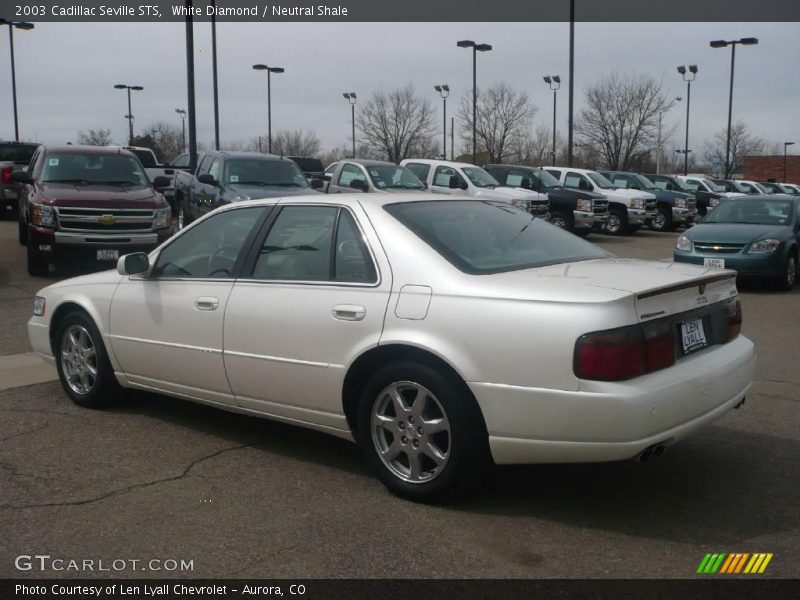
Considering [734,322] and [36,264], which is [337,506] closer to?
[734,322]

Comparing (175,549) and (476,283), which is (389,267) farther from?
(175,549)

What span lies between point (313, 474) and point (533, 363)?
1.59 meters

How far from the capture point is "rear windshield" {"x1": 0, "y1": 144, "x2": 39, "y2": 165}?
2334cm

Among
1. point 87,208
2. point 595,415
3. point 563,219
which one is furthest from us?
point 563,219

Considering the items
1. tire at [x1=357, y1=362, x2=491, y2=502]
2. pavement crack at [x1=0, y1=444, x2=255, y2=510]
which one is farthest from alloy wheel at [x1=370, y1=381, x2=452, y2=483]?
pavement crack at [x1=0, y1=444, x2=255, y2=510]

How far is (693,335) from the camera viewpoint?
4.36 metres

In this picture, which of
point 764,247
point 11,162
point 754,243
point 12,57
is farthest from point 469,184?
point 12,57

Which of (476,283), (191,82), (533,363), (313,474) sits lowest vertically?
(313,474)

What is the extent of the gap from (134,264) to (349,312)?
184 centimetres

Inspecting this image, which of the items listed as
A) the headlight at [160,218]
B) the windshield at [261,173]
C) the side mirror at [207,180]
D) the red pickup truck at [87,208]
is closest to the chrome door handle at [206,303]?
the red pickup truck at [87,208]

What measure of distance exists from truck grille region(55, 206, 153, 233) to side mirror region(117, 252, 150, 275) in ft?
25.2

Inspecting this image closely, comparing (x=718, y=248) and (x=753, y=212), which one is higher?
(x=753, y=212)

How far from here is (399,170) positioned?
1870cm
